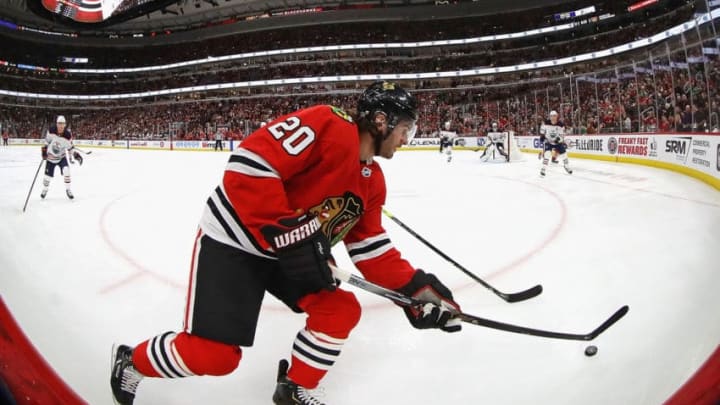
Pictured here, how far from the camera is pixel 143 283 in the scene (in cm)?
272

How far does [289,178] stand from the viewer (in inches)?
53.8

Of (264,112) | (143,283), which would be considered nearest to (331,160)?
(143,283)

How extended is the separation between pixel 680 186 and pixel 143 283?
6.83 m

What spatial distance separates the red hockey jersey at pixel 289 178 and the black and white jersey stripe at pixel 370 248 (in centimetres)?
22

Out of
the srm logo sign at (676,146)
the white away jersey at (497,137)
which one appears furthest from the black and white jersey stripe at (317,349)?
the white away jersey at (497,137)

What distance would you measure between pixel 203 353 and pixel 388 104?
3.41 feet

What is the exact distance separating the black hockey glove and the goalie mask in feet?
1.58

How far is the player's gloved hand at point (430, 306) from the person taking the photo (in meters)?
1.50

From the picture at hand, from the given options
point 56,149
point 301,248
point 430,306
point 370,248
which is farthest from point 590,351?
point 56,149

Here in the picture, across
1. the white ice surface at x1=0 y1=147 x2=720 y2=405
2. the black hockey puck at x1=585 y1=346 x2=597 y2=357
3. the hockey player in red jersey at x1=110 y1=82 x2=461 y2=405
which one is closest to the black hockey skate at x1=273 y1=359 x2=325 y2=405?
the hockey player in red jersey at x1=110 y1=82 x2=461 y2=405

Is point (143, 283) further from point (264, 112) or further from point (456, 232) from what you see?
point (264, 112)

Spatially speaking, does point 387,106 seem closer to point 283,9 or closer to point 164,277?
point 164,277

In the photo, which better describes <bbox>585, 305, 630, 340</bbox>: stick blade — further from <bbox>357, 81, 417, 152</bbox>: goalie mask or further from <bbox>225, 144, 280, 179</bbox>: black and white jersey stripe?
<bbox>225, 144, 280, 179</bbox>: black and white jersey stripe

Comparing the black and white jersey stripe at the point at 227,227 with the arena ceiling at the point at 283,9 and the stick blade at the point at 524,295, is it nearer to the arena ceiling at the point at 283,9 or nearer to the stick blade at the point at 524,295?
the stick blade at the point at 524,295
